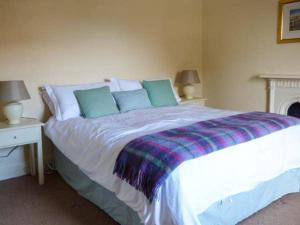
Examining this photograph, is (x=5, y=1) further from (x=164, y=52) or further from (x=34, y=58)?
(x=164, y=52)

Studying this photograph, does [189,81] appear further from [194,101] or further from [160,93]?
[160,93]

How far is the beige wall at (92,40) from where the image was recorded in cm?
316

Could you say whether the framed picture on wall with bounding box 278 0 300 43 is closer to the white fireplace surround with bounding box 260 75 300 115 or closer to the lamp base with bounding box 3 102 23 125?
the white fireplace surround with bounding box 260 75 300 115

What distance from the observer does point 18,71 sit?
319 cm

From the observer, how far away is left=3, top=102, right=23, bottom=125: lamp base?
114 inches

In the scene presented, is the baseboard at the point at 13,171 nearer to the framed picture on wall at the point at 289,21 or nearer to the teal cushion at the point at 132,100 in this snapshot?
the teal cushion at the point at 132,100

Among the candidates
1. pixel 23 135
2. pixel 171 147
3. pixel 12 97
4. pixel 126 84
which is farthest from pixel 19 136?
pixel 171 147

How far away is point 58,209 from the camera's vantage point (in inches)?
100

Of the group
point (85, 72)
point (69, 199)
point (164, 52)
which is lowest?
point (69, 199)

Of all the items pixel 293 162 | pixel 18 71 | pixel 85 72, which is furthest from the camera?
pixel 85 72

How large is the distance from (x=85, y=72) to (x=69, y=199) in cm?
162

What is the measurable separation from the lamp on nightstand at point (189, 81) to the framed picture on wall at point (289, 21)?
1243mm

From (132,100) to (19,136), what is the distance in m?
1.27

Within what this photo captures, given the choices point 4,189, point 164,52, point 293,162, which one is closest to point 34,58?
point 4,189
